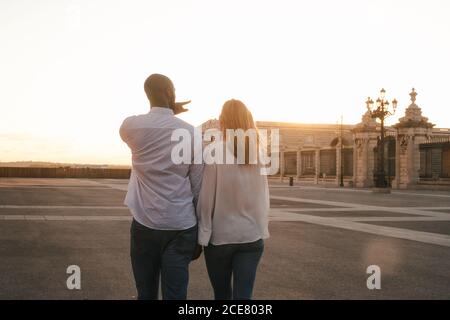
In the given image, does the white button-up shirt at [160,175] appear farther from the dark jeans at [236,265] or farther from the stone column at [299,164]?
the stone column at [299,164]

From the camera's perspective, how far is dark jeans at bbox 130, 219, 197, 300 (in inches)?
126

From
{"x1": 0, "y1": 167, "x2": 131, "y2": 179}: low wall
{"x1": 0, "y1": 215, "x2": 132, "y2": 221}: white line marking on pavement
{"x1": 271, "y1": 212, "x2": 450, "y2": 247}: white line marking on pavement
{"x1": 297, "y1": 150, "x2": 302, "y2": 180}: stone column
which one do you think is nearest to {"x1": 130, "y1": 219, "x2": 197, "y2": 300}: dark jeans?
{"x1": 271, "y1": 212, "x2": 450, "y2": 247}: white line marking on pavement

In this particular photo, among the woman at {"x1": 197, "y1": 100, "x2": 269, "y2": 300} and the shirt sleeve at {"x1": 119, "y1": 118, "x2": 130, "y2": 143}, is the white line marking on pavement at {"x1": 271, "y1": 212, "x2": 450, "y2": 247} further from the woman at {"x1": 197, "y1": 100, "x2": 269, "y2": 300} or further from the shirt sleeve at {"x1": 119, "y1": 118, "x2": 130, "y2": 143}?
the shirt sleeve at {"x1": 119, "y1": 118, "x2": 130, "y2": 143}

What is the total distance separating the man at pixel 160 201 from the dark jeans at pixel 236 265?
21 centimetres

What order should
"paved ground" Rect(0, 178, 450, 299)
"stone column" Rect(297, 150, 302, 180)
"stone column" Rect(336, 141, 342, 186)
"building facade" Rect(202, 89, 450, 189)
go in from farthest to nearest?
1. "stone column" Rect(297, 150, 302, 180)
2. "stone column" Rect(336, 141, 342, 186)
3. "building facade" Rect(202, 89, 450, 189)
4. "paved ground" Rect(0, 178, 450, 299)

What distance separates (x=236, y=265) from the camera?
135 inches

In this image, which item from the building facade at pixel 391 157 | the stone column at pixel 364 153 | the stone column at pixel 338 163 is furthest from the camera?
the stone column at pixel 338 163

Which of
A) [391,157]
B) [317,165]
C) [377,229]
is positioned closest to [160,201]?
[377,229]

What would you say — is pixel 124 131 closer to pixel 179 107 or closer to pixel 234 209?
pixel 179 107

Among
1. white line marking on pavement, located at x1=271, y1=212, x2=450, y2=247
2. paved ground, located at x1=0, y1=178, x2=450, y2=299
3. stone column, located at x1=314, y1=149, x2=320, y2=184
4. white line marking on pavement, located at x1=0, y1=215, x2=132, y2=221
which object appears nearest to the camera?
paved ground, located at x1=0, y1=178, x2=450, y2=299

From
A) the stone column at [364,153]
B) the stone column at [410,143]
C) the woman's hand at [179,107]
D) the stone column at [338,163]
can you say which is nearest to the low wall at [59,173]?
the stone column at [338,163]

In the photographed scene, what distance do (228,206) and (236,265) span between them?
0.38 meters

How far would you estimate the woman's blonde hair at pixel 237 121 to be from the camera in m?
3.41
